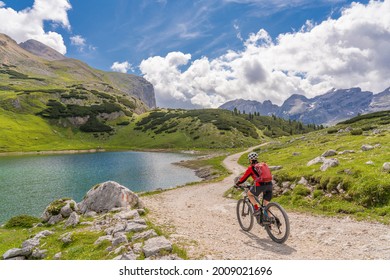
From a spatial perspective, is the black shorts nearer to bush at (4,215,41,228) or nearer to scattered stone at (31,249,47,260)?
scattered stone at (31,249,47,260)

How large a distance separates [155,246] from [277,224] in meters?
6.56

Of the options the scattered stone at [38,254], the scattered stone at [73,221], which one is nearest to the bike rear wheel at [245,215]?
the scattered stone at [38,254]

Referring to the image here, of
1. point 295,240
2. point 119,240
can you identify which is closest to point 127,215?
point 119,240

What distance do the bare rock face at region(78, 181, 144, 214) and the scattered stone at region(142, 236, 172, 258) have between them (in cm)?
1432

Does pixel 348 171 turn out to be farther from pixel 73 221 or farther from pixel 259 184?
pixel 73 221

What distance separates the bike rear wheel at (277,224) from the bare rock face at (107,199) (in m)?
16.7

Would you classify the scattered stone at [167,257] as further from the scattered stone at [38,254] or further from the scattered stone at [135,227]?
the scattered stone at [38,254]

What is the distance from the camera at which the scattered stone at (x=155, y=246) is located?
1162cm

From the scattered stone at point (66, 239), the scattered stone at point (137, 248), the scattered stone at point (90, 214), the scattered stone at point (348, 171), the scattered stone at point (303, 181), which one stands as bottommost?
the scattered stone at point (90, 214)

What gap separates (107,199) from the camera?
2650cm

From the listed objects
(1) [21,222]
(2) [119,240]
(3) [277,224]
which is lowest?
(1) [21,222]

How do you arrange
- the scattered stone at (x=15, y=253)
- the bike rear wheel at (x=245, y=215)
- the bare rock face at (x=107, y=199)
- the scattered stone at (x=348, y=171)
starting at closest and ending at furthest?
the scattered stone at (x=15, y=253) < the bike rear wheel at (x=245, y=215) < the scattered stone at (x=348, y=171) < the bare rock face at (x=107, y=199)

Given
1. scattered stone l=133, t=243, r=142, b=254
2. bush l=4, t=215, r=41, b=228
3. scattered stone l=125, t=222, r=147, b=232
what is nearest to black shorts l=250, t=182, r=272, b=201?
scattered stone l=133, t=243, r=142, b=254
